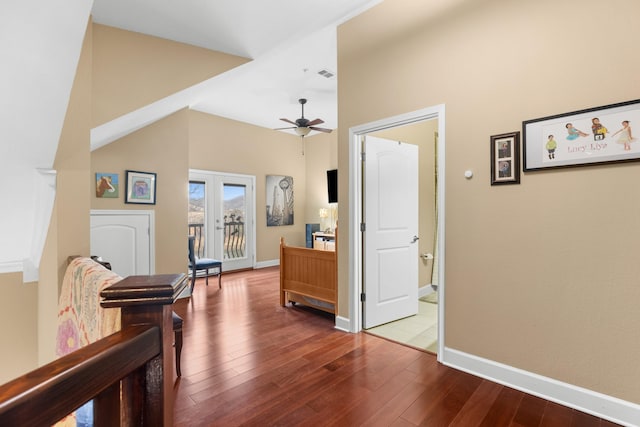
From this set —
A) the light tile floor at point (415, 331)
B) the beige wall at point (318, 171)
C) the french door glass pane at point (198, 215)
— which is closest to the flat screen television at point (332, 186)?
the beige wall at point (318, 171)

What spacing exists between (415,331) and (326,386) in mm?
1411

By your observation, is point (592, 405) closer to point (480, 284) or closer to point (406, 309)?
point (480, 284)

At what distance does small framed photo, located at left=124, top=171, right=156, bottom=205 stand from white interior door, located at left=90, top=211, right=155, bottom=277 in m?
0.16

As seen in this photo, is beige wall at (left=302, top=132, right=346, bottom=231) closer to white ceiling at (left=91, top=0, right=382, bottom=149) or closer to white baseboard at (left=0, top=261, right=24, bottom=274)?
white ceiling at (left=91, top=0, right=382, bottom=149)

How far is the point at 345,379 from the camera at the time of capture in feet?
7.52

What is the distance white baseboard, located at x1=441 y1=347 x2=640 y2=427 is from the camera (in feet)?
5.88

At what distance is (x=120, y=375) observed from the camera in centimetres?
68

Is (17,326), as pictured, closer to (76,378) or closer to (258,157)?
(76,378)

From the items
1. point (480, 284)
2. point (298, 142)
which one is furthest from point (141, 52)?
point (298, 142)

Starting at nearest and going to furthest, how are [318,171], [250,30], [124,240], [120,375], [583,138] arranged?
[120,375]
[583,138]
[250,30]
[124,240]
[318,171]

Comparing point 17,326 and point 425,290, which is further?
point 425,290

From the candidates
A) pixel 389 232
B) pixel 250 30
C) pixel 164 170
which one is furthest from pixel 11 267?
pixel 389 232

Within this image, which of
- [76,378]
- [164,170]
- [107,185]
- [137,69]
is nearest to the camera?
[76,378]

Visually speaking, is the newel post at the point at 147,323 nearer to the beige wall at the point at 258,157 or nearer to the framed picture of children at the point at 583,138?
the framed picture of children at the point at 583,138
